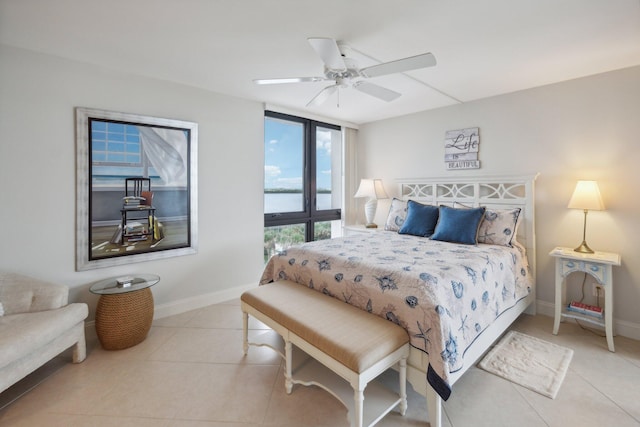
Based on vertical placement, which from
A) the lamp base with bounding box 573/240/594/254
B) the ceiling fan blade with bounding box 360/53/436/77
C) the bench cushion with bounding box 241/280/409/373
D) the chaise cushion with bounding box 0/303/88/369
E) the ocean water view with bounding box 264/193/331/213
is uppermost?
the ceiling fan blade with bounding box 360/53/436/77

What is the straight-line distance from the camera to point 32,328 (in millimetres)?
1834

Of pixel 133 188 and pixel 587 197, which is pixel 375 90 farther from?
pixel 133 188

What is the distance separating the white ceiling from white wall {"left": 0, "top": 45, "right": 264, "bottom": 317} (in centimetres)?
21

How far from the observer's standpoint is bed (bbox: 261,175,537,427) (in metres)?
1.65

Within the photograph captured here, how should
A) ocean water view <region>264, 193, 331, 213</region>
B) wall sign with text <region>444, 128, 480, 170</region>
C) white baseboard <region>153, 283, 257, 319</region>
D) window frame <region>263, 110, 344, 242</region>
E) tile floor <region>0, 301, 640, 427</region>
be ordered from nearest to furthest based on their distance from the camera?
tile floor <region>0, 301, 640, 427</region> → white baseboard <region>153, 283, 257, 319</region> → wall sign with text <region>444, 128, 480, 170</region> → ocean water view <region>264, 193, 331, 213</region> → window frame <region>263, 110, 344, 242</region>

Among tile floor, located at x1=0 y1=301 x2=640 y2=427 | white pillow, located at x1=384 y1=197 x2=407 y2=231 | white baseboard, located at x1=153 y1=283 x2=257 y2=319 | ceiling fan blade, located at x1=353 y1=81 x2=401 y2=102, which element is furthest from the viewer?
white pillow, located at x1=384 y1=197 x2=407 y2=231

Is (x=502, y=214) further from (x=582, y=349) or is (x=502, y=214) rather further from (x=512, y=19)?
(x=512, y=19)

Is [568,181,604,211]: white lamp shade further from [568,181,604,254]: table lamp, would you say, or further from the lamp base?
the lamp base

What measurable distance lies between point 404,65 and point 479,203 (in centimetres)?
234

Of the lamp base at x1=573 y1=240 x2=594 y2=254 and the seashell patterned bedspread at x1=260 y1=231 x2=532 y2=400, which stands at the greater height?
the lamp base at x1=573 y1=240 x2=594 y2=254

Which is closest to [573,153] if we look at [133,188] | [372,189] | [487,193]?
[487,193]

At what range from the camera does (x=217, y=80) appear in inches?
116

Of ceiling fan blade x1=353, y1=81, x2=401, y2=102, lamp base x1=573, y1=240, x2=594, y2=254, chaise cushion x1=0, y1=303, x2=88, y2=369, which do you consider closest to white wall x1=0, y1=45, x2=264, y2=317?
chaise cushion x1=0, y1=303, x2=88, y2=369

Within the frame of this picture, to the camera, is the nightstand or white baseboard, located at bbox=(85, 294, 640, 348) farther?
white baseboard, located at bbox=(85, 294, 640, 348)
